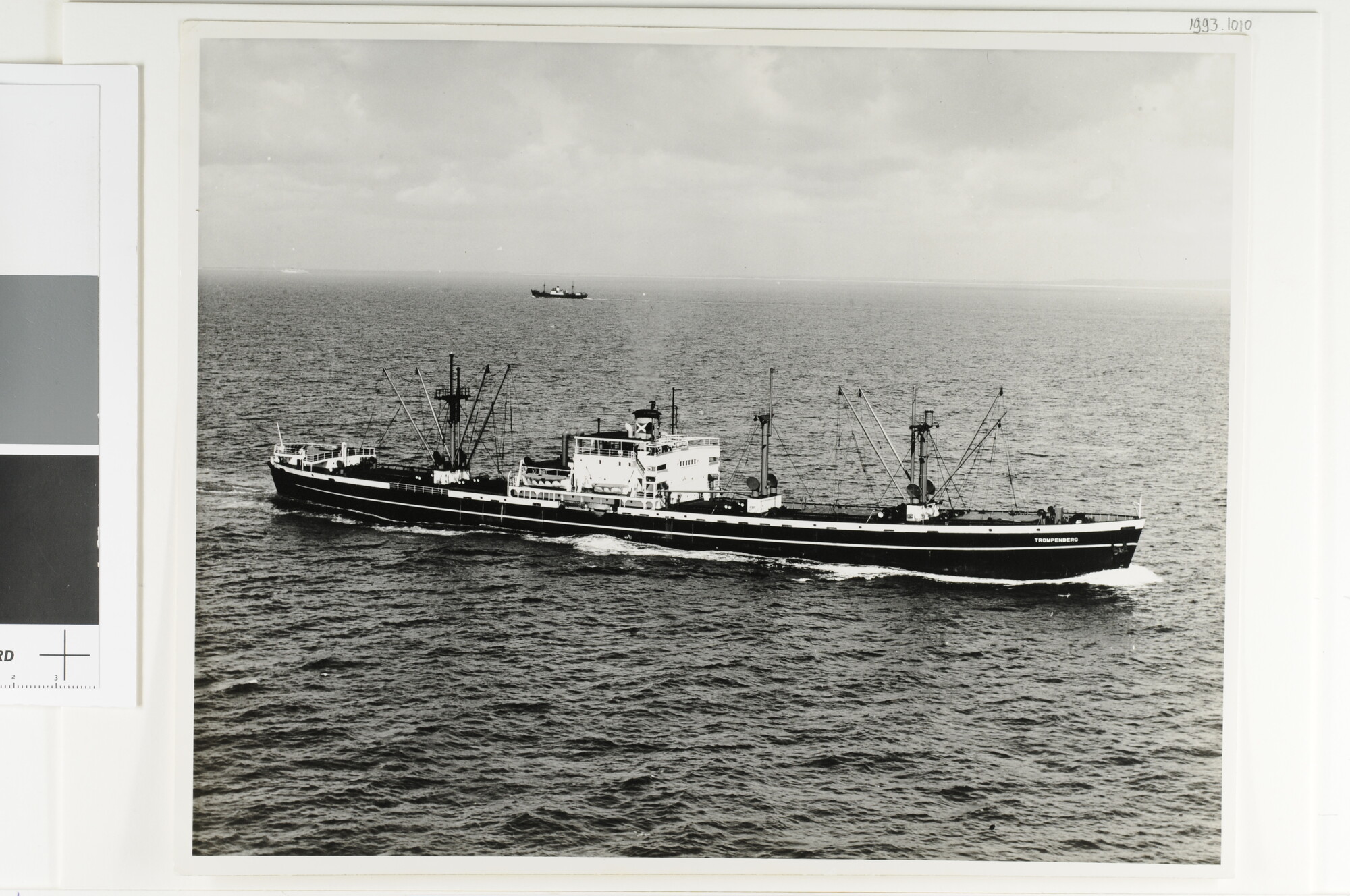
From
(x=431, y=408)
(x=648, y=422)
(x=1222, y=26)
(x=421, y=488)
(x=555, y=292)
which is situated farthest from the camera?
(x=421, y=488)

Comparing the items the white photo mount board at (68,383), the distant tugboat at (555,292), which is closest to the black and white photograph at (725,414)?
the distant tugboat at (555,292)

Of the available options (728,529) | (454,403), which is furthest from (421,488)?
(728,529)

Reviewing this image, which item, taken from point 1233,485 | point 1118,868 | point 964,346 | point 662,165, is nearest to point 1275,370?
point 1233,485

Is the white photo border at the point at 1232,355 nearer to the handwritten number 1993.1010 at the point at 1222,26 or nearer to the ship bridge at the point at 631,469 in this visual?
the handwritten number 1993.1010 at the point at 1222,26

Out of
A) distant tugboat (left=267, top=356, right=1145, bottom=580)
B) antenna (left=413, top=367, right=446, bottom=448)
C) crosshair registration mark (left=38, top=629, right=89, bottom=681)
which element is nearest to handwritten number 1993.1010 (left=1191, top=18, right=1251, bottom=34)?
distant tugboat (left=267, top=356, right=1145, bottom=580)

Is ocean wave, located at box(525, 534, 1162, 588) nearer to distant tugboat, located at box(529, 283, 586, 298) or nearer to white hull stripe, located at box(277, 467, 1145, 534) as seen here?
white hull stripe, located at box(277, 467, 1145, 534)

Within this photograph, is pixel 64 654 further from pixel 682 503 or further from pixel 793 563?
pixel 793 563
